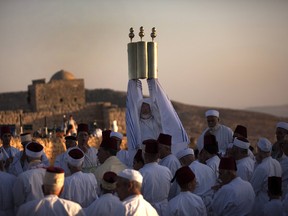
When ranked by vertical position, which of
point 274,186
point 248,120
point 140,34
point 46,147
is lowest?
point 248,120

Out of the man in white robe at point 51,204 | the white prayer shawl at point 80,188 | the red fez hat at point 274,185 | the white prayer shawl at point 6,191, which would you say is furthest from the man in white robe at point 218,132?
the man in white robe at point 51,204

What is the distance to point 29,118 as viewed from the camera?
3803 cm

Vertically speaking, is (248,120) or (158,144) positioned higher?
(158,144)

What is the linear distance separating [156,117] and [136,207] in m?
4.70

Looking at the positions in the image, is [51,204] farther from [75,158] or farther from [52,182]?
[75,158]

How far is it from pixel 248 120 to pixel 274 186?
44.6 metres

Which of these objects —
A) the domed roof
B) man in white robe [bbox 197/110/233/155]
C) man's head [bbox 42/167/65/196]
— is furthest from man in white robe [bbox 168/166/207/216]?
the domed roof

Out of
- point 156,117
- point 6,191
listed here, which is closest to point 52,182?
point 6,191

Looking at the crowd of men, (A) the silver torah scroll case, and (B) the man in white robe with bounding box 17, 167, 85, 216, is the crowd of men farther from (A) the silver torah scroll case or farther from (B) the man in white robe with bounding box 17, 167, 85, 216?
(A) the silver torah scroll case

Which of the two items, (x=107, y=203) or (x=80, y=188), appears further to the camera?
(x=80, y=188)

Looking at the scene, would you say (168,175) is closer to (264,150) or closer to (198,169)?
(198,169)

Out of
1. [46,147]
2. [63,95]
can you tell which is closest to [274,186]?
[46,147]

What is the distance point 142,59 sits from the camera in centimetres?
1230

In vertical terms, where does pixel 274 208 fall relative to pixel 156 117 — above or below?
below
